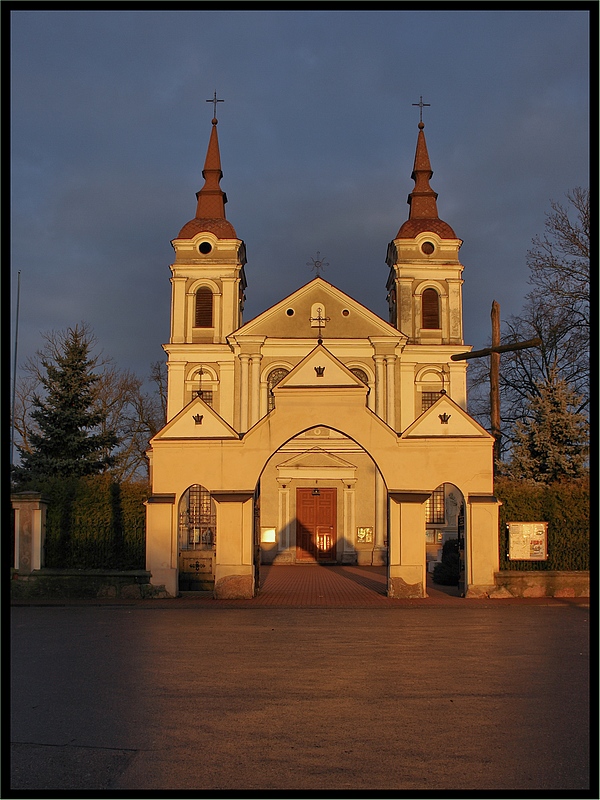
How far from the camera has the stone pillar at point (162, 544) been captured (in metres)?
20.8

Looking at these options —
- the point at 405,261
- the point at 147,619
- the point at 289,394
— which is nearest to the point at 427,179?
the point at 405,261

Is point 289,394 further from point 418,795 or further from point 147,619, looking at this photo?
point 418,795

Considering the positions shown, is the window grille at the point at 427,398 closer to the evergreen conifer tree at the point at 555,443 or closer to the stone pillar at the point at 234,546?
the evergreen conifer tree at the point at 555,443

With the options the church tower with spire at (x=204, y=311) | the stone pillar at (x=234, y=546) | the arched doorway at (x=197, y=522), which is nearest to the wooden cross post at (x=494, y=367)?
the stone pillar at (x=234, y=546)

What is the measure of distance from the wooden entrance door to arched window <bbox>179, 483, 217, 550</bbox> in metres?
3.93

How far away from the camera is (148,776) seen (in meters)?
6.17

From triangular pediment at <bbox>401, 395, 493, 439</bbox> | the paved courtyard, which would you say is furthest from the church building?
the paved courtyard

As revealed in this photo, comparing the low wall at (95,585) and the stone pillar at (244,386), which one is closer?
the low wall at (95,585)

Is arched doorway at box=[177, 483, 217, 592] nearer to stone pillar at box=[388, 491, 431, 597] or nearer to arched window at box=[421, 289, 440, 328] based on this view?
stone pillar at box=[388, 491, 431, 597]

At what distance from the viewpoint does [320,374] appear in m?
21.5

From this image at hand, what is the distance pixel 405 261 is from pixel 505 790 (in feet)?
108

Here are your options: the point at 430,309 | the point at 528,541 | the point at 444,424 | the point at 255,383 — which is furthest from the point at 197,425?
the point at 430,309

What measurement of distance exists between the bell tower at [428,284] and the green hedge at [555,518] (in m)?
15.1

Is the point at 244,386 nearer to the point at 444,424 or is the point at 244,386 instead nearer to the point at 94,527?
the point at 94,527
